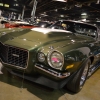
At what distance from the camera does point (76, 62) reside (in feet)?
7.21

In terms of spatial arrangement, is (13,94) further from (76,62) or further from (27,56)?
(76,62)

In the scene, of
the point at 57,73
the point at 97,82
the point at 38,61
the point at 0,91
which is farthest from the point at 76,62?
the point at 97,82

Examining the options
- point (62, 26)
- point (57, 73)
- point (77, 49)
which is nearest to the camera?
point (57, 73)

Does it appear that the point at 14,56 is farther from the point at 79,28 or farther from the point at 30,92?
the point at 79,28

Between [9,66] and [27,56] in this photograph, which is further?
[9,66]

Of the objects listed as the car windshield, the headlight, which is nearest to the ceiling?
the car windshield

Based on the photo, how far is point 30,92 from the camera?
235 cm

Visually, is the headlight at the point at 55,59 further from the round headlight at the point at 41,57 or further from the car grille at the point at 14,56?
the car grille at the point at 14,56

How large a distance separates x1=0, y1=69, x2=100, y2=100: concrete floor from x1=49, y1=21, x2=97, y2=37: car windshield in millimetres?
1493

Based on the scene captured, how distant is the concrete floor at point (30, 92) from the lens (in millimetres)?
2205

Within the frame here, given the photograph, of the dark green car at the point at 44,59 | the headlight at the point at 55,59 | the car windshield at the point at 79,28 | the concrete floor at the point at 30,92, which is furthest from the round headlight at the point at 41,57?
the car windshield at the point at 79,28

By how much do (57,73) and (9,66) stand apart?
86 centimetres

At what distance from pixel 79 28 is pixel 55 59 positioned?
197 centimetres

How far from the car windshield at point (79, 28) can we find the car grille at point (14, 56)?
1.91 m
